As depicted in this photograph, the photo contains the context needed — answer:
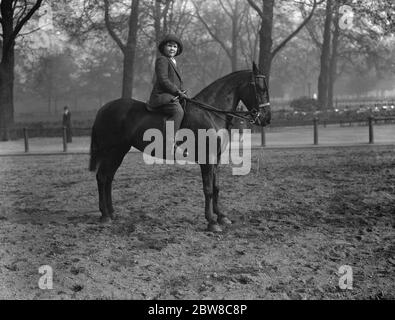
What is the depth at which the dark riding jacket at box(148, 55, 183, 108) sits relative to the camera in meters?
7.18

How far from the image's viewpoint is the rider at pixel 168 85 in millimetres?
7195

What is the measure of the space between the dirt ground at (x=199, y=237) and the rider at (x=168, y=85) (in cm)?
174

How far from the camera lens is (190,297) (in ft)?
15.6

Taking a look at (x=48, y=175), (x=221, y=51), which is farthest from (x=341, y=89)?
(x=48, y=175)

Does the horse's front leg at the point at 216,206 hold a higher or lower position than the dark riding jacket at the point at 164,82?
lower

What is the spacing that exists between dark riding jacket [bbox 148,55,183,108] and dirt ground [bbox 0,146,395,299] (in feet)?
6.24

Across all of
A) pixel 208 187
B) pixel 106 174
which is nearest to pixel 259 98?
pixel 208 187

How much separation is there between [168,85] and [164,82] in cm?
8

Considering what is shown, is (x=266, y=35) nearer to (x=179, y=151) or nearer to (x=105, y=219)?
(x=179, y=151)

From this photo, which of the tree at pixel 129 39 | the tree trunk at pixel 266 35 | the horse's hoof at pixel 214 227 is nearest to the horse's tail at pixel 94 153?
the horse's hoof at pixel 214 227

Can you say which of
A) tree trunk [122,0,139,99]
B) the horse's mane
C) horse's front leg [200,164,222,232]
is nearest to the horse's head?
the horse's mane

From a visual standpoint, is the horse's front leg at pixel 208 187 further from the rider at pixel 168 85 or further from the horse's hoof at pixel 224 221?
the rider at pixel 168 85

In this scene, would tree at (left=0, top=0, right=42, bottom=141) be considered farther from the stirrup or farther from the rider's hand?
the rider's hand

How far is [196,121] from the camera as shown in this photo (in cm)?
747
